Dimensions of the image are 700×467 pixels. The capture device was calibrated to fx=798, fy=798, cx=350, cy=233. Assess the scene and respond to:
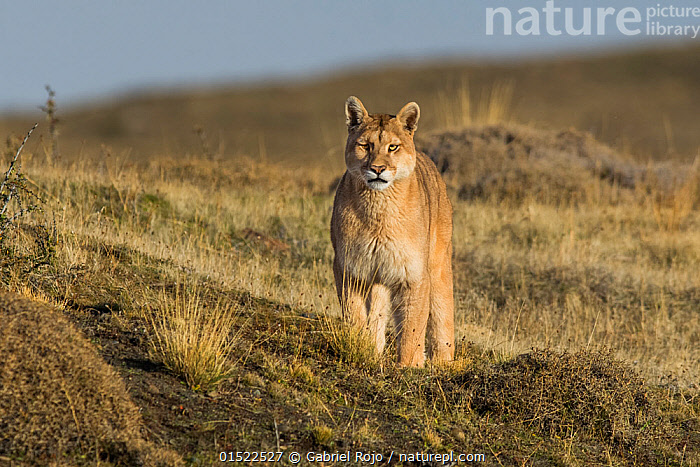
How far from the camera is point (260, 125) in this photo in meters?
74.3

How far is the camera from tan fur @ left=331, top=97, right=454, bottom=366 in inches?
292

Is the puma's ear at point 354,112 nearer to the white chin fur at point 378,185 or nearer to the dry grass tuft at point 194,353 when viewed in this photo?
the white chin fur at point 378,185

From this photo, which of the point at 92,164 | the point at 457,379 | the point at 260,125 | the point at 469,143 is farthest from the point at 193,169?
the point at 260,125

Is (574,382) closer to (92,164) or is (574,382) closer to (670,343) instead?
(670,343)

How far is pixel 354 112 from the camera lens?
7.85 metres

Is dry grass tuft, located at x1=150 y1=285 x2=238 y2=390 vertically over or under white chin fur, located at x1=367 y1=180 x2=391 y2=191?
under

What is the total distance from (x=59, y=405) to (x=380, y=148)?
3685 mm

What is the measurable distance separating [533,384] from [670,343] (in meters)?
4.52

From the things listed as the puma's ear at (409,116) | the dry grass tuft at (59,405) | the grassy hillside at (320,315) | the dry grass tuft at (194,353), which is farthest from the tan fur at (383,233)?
the dry grass tuft at (59,405)

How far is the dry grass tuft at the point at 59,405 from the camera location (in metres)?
4.85

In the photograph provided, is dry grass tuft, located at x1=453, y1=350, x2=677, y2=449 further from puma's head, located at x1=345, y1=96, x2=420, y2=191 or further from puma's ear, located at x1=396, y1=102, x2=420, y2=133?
puma's ear, located at x1=396, y1=102, x2=420, y2=133

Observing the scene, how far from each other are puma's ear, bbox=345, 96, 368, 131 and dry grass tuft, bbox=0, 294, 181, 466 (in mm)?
3631

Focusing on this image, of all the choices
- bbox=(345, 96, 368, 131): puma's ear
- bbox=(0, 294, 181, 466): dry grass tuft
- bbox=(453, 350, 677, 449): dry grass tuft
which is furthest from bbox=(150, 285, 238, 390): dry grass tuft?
bbox=(345, 96, 368, 131): puma's ear

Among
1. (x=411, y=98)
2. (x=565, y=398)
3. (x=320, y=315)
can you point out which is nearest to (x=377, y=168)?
(x=320, y=315)
